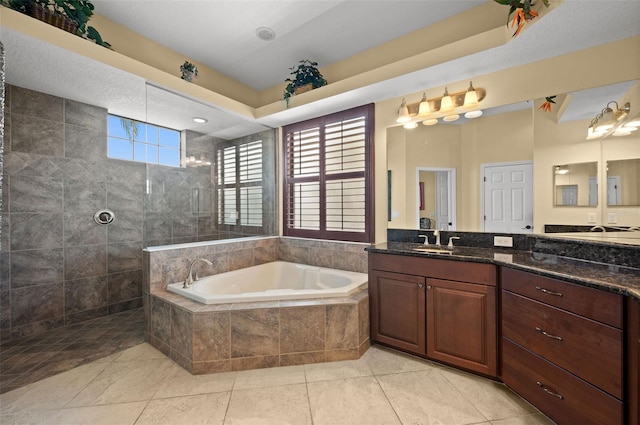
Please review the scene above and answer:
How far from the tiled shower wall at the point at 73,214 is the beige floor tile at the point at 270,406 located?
6.13 ft

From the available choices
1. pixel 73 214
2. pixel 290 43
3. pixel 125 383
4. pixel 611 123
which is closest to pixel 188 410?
pixel 125 383

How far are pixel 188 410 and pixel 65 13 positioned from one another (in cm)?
290

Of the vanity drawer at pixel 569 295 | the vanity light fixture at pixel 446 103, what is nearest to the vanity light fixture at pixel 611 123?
the vanity light fixture at pixel 446 103

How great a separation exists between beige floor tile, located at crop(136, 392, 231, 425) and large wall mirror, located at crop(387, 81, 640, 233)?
6.91 ft

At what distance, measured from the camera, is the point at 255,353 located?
201 cm

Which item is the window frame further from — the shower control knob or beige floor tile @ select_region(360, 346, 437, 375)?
beige floor tile @ select_region(360, 346, 437, 375)

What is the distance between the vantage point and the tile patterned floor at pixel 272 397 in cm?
154

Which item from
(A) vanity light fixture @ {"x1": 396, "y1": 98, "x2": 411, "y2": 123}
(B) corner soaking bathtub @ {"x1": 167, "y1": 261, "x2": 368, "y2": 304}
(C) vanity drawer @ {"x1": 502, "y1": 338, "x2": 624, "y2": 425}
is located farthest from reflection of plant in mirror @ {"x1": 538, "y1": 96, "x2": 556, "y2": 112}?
(B) corner soaking bathtub @ {"x1": 167, "y1": 261, "x2": 368, "y2": 304}

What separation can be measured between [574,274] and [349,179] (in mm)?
2046

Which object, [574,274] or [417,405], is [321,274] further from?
[574,274]

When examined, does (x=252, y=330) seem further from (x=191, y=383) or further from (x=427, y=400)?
(x=427, y=400)

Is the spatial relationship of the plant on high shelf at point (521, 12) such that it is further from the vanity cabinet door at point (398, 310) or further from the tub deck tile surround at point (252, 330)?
the tub deck tile surround at point (252, 330)

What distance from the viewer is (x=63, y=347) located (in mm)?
2318

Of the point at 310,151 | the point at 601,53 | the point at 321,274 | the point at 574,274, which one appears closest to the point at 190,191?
the point at 310,151
